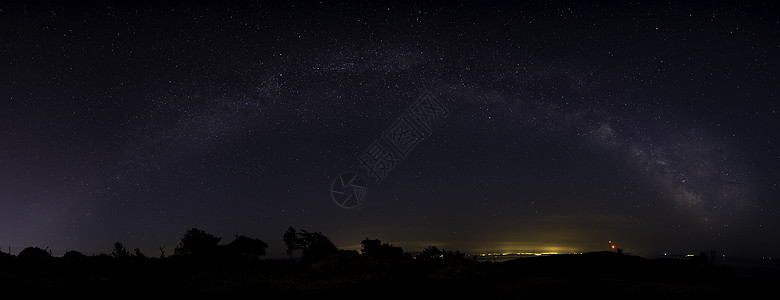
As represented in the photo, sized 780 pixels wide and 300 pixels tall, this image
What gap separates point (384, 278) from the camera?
2183cm

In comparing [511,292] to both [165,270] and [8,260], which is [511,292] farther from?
[8,260]

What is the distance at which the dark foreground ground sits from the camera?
1633 centimetres

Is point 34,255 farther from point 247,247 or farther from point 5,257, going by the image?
point 247,247

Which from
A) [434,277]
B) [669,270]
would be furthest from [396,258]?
[669,270]

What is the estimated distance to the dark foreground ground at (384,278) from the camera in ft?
53.6

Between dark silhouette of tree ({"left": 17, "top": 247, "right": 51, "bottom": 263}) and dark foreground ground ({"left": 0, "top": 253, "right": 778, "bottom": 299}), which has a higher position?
dark silhouette of tree ({"left": 17, "top": 247, "right": 51, "bottom": 263})

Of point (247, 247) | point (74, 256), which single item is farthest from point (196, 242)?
point (74, 256)

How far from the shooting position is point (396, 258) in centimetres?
2589

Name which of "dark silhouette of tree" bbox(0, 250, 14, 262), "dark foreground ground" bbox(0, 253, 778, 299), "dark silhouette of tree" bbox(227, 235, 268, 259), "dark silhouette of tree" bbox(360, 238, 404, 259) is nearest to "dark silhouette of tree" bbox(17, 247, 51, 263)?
"dark silhouette of tree" bbox(0, 250, 14, 262)

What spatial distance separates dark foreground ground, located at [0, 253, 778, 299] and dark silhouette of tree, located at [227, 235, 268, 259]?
9.65 m

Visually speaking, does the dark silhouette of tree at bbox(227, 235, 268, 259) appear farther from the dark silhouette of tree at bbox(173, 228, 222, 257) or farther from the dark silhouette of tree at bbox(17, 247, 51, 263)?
the dark silhouette of tree at bbox(17, 247, 51, 263)

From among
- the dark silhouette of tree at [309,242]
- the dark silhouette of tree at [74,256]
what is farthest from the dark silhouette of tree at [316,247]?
the dark silhouette of tree at [74,256]

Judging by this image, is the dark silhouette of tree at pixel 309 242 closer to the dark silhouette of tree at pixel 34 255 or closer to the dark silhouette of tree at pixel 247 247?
the dark silhouette of tree at pixel 247 247

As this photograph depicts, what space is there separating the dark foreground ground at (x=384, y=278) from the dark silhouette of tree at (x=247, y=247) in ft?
31.7
